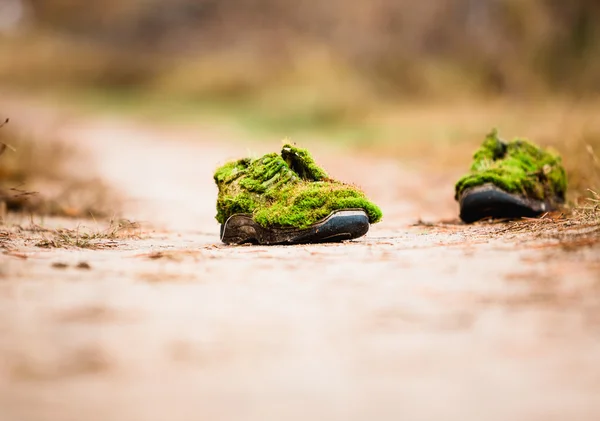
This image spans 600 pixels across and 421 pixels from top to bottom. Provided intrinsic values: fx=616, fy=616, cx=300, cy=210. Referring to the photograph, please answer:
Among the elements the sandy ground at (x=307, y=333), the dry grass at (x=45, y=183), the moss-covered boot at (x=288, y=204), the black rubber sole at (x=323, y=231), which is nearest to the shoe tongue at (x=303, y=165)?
the moss-covered boot at (x=288, y=204)

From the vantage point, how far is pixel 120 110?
939 inches

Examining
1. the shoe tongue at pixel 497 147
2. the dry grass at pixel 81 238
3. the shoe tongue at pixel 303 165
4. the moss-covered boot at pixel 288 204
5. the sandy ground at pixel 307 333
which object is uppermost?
the shoe tongue at pixel 497 147

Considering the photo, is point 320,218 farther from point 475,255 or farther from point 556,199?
point 556,199

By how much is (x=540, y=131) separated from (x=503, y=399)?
34.3 feet

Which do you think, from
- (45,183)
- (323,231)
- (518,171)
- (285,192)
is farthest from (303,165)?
(45,183)

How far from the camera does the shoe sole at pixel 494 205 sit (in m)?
4.87

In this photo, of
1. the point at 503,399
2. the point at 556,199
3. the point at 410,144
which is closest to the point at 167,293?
the point at 503,399

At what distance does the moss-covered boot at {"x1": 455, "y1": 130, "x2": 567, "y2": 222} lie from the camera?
193 inches

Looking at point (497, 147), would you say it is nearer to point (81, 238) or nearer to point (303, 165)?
point (303, 165)

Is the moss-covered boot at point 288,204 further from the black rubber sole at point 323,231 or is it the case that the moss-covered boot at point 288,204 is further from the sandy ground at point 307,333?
the sandy ground at point 307,333

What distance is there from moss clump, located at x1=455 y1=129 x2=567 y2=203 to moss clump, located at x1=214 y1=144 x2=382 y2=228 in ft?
4.63

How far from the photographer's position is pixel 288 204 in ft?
12.9

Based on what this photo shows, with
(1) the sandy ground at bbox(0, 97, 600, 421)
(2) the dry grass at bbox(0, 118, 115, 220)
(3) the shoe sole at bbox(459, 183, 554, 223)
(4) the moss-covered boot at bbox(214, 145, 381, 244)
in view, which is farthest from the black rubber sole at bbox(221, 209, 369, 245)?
(2) the dry grass at bbox(0, 118, 115, 220)

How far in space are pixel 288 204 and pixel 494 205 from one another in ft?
6.24
